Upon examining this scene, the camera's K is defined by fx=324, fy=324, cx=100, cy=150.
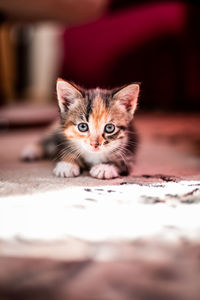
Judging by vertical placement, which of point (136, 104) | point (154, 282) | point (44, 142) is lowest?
point (154, 282)

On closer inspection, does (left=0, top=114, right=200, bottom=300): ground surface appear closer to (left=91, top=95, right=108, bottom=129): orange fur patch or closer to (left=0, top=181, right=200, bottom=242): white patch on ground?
(left=0, top=181, right=200, bottom=242): white patch on ground

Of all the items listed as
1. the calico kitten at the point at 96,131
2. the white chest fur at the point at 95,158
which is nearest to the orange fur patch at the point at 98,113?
the calico kitten at the point at 96,131

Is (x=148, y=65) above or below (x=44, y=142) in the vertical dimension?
above

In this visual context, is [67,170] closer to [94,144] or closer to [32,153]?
[94,144]

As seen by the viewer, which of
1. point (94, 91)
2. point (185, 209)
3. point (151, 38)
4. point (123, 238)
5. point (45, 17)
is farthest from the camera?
point (151, 38)

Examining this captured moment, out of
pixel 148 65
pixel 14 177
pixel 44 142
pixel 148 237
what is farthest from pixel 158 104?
pixel 148 237

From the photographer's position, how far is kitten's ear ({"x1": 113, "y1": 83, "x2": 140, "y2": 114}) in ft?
4.04

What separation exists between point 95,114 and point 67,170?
23 cm

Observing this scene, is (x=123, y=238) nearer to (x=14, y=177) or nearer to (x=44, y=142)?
(x=14, y=177)

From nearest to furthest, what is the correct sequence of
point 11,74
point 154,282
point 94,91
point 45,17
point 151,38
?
point 154,282
point 94,91
point 45,17
point 151,38
point 11,74

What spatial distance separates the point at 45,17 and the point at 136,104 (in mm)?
1442

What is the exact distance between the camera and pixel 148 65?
3.66 metres

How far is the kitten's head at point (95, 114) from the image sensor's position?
3.92 feet

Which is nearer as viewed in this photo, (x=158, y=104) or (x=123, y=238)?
(x=123, y=238)
